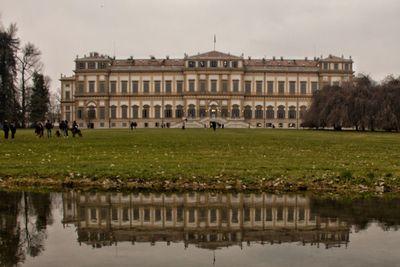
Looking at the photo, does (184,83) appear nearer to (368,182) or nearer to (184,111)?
(184,111)

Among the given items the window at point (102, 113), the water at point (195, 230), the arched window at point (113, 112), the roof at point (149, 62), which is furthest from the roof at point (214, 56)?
the water at point (195, 230)

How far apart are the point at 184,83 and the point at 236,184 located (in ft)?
293

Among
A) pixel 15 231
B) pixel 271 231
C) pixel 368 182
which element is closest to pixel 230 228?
pixel 271 231

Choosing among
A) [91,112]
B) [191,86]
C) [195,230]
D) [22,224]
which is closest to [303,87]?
[191,86]

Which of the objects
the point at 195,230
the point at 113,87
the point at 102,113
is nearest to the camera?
the point at 195,230

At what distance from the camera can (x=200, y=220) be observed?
7840 mm

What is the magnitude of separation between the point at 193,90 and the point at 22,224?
304 feet

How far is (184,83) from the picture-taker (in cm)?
9988

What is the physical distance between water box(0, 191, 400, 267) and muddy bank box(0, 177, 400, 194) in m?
0.99

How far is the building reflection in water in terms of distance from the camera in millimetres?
6801

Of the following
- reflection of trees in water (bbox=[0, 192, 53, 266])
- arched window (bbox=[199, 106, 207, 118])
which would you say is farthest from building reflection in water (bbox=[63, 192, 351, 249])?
arched window (bbox=[199, 106, 207, 118])

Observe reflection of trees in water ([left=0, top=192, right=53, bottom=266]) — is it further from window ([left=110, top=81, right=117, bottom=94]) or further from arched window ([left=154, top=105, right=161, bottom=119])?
window ([left=110, top=81, right=117, bottom=94])

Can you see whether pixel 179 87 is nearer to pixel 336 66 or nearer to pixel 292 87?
pixel 292 87

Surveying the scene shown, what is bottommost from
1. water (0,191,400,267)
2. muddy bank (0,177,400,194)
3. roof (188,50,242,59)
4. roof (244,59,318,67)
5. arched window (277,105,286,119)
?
water (0,191,400,267)
